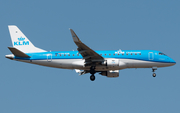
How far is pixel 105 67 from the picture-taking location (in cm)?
5247

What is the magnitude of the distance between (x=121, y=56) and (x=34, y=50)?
14575 mm

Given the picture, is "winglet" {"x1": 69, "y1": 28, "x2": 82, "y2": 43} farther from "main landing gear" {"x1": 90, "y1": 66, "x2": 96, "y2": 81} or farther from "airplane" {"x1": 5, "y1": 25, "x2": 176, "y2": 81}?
"main landing gear" {"x1": 90, "y1": 66, "x2": 96, "y2": 81}

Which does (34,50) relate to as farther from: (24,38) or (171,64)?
(171,64)

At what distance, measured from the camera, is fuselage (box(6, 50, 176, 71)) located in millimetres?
52750

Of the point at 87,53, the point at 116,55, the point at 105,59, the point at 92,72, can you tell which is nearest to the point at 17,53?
the point at 87,53

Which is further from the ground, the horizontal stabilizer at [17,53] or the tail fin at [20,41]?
the tail fin at [20,41]

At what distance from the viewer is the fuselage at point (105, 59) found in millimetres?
52750

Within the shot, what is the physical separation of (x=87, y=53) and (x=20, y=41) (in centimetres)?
1282

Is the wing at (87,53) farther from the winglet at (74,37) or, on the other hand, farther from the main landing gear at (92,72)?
the main landing gear at (92,72)

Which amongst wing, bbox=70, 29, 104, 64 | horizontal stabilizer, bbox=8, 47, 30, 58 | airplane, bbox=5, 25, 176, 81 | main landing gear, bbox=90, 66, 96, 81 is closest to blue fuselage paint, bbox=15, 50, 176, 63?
airplane, bbox=5, 25, 176, 81

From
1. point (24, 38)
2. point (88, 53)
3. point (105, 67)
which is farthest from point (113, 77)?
point (24, 38)

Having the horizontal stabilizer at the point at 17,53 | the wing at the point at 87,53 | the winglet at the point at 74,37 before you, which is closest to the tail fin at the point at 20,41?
the horizontal stabilizer at the point at 17,53

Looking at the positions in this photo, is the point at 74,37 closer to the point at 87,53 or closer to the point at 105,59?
the point at 87,53

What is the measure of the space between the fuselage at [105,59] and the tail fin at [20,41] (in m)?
1.60
